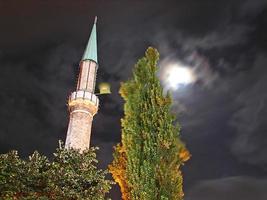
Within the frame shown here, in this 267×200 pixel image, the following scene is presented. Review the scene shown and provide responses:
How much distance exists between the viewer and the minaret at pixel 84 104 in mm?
22297

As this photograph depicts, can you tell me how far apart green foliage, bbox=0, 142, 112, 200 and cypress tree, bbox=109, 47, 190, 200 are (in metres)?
0.87

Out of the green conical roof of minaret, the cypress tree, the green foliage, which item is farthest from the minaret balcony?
the green foliage

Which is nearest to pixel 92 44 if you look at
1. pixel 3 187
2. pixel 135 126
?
pixel 135 126

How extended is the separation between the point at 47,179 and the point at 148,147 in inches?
143

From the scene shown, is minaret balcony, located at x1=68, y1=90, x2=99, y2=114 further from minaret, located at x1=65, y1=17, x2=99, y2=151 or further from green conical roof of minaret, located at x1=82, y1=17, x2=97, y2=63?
green conical roof of minaret, located at x1=82, y1=17, x2=97, y2=63

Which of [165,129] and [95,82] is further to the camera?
[95,82]

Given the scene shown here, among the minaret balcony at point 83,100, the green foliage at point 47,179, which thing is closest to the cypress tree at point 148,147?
the green foliage at point 47,179

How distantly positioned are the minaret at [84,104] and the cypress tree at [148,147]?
889cm

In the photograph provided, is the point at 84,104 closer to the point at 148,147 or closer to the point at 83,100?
the point at 83,100

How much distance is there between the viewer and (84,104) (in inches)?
941

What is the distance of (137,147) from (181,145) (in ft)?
5.17

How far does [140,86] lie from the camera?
14.0 metres

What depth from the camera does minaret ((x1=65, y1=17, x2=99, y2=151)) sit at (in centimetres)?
2230

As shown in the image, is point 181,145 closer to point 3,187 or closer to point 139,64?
point 139,64
